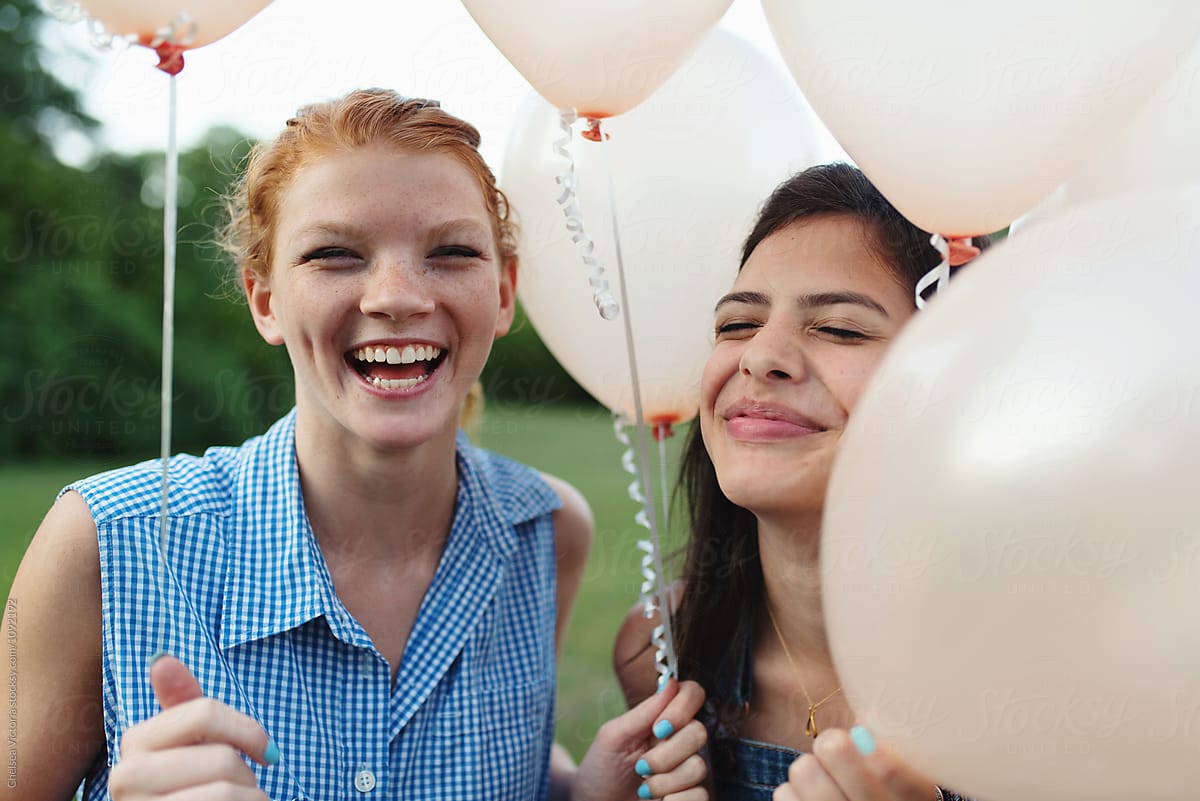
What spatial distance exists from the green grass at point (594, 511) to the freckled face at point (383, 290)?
1050 mm

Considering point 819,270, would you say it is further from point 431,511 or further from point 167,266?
point 167,266

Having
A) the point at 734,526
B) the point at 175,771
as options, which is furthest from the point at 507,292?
the point at 175,771

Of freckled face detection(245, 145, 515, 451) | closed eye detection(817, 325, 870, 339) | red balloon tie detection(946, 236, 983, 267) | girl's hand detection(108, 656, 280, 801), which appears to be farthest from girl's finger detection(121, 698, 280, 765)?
red balloon tie detection(946, 236, 983, 267)

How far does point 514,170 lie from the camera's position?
208cm

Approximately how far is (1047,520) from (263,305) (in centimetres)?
136

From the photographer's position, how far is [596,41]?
1495mm

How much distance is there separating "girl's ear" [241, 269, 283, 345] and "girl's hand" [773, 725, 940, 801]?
1.10 meters

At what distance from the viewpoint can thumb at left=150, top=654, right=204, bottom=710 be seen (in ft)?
4.47

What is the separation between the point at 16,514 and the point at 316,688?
32.6 feet

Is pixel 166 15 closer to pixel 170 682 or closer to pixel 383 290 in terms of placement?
pixel 383 290

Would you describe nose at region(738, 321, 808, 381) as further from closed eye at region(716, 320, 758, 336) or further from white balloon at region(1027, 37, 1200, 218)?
white balloon at region(1027, 37, 1200, 218)

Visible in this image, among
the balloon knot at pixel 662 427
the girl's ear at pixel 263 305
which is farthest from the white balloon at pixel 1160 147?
the girl's ear at pixel 263 305

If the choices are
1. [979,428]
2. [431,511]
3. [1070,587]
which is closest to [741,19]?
[431,511]

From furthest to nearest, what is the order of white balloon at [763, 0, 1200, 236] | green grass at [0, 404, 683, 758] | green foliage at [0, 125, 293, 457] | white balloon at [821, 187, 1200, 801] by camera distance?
1. green foliage at [0, 125, 293, 457]
2. green grass at [0, 404, 683, 758]
3. white balloon at [763, 0, 1200, 236]
4. white balloon at [821, 187, 1200, 801]
